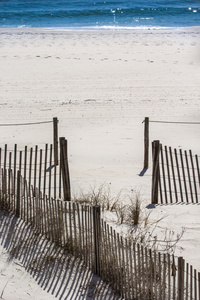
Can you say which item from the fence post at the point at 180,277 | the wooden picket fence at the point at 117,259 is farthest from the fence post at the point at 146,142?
the fence post at the point at 180,277

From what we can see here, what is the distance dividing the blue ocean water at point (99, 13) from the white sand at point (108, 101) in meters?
13.2

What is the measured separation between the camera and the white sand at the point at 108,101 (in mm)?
10539

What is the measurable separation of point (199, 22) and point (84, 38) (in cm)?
1539

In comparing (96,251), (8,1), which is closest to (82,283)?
(96,251)

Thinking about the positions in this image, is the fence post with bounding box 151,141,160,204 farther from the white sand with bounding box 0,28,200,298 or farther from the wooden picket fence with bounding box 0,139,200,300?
the wooden picket fence with bounding box 0,139,200,300

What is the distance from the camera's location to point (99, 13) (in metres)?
50.5

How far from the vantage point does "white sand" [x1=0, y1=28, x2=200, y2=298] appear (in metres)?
10.5

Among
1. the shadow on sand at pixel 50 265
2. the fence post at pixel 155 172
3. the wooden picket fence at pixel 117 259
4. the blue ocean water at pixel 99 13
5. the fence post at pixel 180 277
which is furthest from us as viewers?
the blue ocean water at pixel 99 13

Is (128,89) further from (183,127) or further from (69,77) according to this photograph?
(183,127)

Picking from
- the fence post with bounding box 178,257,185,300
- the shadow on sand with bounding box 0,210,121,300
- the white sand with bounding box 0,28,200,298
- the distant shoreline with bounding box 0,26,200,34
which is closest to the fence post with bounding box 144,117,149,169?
the white sand with bounding box 0,28,200,298

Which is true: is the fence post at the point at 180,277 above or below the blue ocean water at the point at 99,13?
below

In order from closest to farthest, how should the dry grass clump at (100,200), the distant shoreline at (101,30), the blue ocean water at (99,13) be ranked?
the dry grass clump at (100,200) < the distant shoreline at (101,30) < the blue ocean water at (99,13)

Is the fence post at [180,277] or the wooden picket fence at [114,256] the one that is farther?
the wooden picket fence at [114,256]

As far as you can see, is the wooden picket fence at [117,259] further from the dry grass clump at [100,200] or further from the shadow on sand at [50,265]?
the dry grass clump at [100,200]
